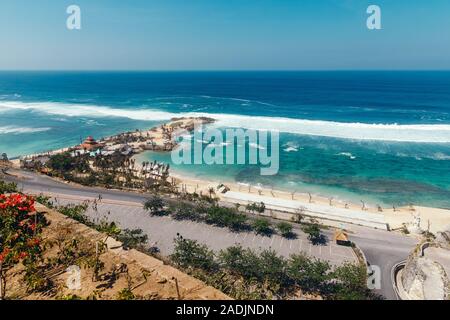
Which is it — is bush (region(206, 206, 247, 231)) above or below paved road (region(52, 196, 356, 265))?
above

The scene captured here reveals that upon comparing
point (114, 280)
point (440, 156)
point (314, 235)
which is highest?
point (114, 280)

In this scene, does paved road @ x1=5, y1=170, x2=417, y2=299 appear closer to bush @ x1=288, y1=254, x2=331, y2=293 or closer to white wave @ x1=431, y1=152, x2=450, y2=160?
bush @ x1=288, y1=254, x2=331, y2=293

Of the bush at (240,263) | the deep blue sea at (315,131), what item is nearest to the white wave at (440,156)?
the deep blue sea at (315,131)

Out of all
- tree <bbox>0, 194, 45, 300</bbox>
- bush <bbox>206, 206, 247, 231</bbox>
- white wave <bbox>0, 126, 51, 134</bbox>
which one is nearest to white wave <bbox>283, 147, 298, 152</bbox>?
bush <bbox>206, 206, 247, 231</bbox>

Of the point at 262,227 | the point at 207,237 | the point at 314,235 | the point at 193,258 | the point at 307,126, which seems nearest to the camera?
the point at 193,258

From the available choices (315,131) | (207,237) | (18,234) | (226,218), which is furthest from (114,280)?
(315,131)

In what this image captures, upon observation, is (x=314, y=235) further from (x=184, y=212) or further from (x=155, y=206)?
(x=155, y=206)

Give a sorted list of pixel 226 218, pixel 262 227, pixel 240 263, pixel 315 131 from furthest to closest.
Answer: pixel 315 131, pixel 226 218, pixel 262 227, pixel 240 263

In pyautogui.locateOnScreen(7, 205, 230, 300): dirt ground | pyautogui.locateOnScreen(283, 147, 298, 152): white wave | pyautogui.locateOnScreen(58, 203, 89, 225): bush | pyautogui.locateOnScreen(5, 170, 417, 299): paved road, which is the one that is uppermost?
pyautogui.locateOnScreen(283, 147, 298, 152): white wave

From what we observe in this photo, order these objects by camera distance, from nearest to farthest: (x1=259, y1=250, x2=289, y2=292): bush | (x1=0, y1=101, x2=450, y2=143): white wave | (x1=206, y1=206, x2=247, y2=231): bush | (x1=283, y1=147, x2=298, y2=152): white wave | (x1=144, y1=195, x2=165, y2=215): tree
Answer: (x1=259, y1=250, x2=289, y2=292): bush, (x1=206, y1=206, x2=247, y2=231): bush, (x1=144, y1=195, x2=165, y2=215): tree, (x1=283, y1=147, x2=298, y2=152): white wave, (x1=0, y1=101, x2=450, y2=143): white wave

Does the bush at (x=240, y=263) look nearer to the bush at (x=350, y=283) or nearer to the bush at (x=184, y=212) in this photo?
the bush at (x=350, y=283)
